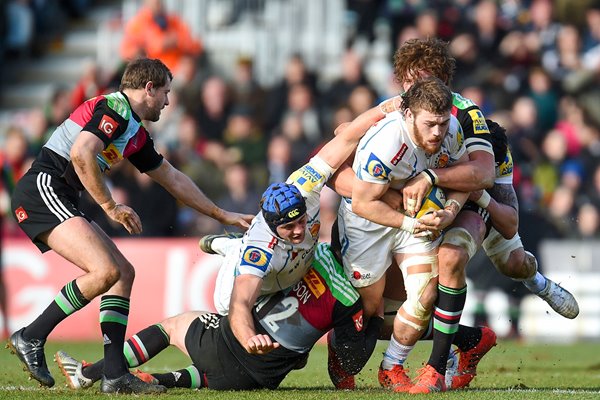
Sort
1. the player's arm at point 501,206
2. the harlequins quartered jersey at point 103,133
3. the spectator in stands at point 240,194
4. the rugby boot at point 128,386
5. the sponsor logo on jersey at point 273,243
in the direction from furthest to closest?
the spectator in stands at point 240,194 < the player's arm at point 501,206 < the harlequins quartered jersey at point 103,133 < the sponsor logo on jersey at point 273,243 < the rugby boot at point 128,386

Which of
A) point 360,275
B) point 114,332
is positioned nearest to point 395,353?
point 360,275

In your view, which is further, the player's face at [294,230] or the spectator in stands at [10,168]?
the spectator in stands at [10,168]

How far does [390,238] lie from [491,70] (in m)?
9.87

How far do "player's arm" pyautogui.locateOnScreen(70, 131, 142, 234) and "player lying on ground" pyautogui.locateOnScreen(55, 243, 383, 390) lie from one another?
34.7 inches

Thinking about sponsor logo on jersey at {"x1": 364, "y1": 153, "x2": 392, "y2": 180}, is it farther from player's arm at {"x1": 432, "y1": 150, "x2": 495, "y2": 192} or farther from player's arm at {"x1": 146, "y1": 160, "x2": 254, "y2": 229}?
player's arm at {"x1": 146, "y1": 160, "x2": 254, "y2": 229}

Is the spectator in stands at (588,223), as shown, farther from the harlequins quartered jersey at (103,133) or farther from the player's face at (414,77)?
the harlequins quartered jersey at (103,133)

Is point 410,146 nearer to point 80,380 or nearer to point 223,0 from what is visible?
point 80,380

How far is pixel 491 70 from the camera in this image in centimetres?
1831

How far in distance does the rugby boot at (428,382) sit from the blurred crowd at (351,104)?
7.20 meters

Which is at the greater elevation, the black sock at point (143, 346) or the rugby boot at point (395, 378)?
the black sock at point (143, 346)

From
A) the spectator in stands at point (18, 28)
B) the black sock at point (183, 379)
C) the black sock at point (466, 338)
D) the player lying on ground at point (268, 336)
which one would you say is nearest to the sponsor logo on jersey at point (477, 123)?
the player lying on ground at point (268, 336)

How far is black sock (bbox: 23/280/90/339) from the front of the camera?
866 centimetres

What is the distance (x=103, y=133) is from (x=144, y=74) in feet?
2.01

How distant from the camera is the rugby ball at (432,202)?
873cm
